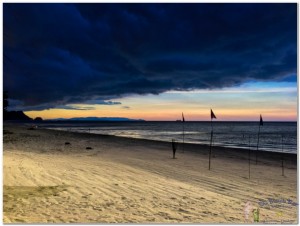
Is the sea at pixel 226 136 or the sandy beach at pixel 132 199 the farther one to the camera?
the sea at pixel 226 136

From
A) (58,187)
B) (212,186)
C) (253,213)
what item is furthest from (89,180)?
(253,213)

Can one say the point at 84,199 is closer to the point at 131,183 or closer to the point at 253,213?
the point at 131,183

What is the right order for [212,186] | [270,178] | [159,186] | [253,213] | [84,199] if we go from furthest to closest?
[270,178] < [212,186] < [159,186] < [84,199] < [253,213]

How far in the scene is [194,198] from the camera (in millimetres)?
7777

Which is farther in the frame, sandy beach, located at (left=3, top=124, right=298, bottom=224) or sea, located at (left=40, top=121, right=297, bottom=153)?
sea, located at (left=40, top=121, right=297, bottom=153)

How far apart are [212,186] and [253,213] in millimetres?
3247

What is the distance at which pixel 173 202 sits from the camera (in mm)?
7262

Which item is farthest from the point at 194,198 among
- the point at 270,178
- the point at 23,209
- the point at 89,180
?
the point at 270,178

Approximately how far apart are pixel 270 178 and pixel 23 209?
35.3 feet

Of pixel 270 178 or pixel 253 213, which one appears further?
pixel 270 178

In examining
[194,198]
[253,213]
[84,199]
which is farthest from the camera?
[194,198]

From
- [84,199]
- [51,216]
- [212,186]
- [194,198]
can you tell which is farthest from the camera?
[212,186]

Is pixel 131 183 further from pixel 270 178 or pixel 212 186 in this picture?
pixel 270 178

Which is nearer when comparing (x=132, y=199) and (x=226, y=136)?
(x=132, y=199)
